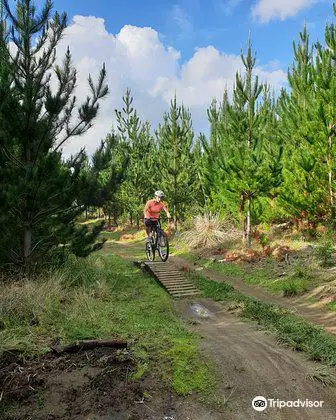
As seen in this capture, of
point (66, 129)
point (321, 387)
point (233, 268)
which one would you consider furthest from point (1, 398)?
point (233, 268)

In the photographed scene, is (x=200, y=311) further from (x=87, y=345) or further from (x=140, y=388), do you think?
(x=140, y=388)

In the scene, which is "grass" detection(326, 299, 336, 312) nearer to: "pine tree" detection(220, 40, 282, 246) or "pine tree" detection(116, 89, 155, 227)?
"pine tree" detection(220, 40, 282, 246)

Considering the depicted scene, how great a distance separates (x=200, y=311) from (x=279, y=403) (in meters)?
3.85

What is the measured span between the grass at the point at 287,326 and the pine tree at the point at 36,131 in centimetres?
371

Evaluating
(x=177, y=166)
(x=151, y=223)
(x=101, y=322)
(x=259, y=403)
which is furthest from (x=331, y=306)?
(x=177, y=166)

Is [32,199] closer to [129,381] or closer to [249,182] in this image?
[129,381]

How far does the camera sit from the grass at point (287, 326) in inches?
199

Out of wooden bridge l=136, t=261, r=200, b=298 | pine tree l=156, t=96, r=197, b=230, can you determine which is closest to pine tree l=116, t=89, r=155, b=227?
pine tree l=156, t=96, r=197, b=230

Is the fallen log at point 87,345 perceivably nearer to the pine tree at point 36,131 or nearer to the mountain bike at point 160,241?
the pine tree at point 36,131

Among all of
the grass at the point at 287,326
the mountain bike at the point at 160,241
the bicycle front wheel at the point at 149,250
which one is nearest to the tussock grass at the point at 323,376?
the grass at the point at 287,326

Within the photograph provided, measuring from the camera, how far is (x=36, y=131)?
6.90 meters

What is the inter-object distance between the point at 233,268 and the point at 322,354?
7310 mm

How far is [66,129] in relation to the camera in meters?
7.35

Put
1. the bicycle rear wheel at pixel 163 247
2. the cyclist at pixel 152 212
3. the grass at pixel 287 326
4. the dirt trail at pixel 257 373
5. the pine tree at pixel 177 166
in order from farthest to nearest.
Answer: the pine tree at pixel 177 166
the bicycle rear wheel at pixel 163 247
the cyclist at pixel 152 212
the grass at pixel 287 326
the dirt trail at pixel 257 373
